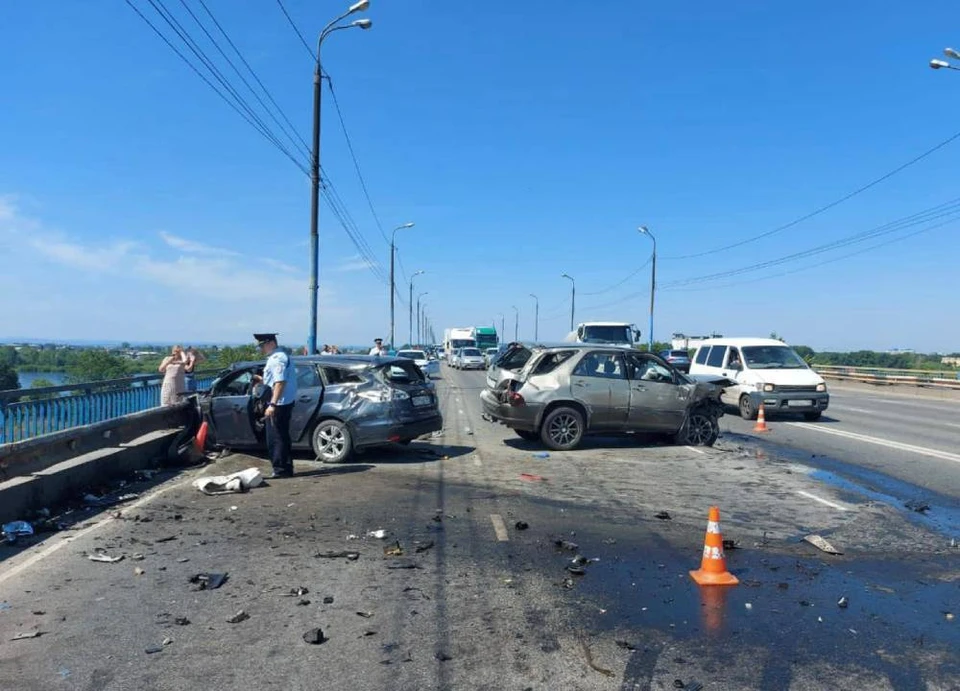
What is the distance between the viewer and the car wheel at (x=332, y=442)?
10.3m

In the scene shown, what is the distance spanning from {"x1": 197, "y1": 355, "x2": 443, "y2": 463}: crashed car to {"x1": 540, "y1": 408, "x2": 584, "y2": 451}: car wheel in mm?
2120

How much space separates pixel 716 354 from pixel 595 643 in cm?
1564

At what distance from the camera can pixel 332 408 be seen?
10352 mm

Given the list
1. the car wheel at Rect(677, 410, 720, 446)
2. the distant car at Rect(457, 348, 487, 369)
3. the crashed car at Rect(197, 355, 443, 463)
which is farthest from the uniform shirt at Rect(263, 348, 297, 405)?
the distant car at Rect(457, 348, 487, 369)

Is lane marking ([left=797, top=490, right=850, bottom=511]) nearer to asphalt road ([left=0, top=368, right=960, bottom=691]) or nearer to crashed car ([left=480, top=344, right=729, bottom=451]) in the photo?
asphalt road ([left=0, top=368, right=960, bottom=691])

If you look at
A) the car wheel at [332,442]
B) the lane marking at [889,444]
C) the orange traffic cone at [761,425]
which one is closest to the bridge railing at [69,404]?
the car wheel at [332,442]

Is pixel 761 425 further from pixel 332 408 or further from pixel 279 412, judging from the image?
pixel 279 412

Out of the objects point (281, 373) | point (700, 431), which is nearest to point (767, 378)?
point (700, 431)

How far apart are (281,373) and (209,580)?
13.4 ft

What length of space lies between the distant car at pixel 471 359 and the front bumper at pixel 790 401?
33.6 m

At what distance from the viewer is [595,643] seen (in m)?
4.21

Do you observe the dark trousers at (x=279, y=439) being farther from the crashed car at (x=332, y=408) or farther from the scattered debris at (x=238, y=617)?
the scattered debris at (x=238, y=617)

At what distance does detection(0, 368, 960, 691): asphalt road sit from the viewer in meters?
3.88

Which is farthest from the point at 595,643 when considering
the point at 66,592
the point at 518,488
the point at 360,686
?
the point at 518,488
